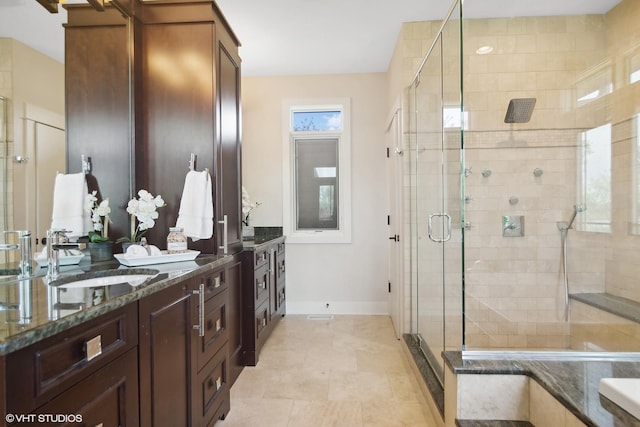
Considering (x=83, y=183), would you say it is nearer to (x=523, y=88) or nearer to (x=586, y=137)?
(x=523, y=88)

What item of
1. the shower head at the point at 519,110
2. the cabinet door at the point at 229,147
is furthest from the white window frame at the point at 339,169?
the shower head at the point at 519,110

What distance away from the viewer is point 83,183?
168cm

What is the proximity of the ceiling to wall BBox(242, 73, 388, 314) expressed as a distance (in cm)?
20

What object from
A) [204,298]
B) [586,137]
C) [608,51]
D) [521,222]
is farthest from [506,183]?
[204,298]

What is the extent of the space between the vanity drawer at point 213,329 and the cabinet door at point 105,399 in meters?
0.48

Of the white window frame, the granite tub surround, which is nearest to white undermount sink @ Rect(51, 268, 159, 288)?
the granite tub surround

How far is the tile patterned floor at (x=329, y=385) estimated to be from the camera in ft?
6.38

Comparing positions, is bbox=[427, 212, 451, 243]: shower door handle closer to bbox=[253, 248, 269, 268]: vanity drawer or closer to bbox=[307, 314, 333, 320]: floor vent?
bbox=[253, 248, 269, 268]: vanity drawer

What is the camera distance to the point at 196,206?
1.93 meters

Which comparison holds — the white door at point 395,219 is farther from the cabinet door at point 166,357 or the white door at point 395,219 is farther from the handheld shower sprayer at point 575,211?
the cabinet door at point 166,357

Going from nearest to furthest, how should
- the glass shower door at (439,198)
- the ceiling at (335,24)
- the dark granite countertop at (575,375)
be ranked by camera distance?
the dark granite countertop at (575,375), the glass shower door at (439,198), the ceiling at (335,24)

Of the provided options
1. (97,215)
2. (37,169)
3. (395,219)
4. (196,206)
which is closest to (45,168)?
(37,169)

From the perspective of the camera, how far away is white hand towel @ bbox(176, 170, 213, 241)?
1915 millimetres

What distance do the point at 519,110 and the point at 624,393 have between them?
2169mm
